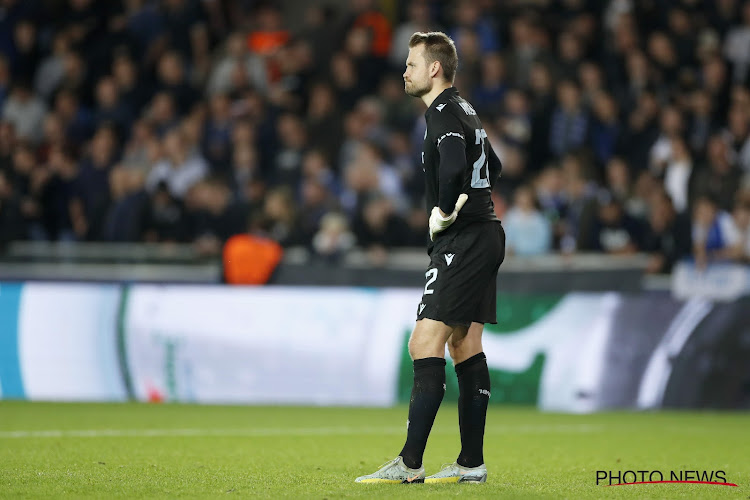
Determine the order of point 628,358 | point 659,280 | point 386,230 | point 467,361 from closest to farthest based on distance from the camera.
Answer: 1. point 467,361
2. point 628,358
3. point 659,280
4. point 386,230

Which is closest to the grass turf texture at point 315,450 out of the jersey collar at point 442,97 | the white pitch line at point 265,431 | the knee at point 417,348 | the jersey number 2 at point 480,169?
the white pitch line at point 265,431

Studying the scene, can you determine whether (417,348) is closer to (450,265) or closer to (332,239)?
(450,265)

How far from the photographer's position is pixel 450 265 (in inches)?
236

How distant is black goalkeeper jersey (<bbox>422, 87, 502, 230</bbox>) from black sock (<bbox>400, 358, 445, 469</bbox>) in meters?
0.74

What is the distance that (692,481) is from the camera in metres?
6.36

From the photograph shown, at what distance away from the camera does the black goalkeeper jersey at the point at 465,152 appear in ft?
19.6

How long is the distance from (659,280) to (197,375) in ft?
17.2

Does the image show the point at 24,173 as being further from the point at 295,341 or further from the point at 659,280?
the point at 659,280

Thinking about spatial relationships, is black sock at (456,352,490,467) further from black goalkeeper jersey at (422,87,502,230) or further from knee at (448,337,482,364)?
black goalkeeper jersey at (422,87,502,230)

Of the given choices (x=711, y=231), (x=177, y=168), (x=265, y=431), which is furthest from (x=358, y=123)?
(x=265, y=431)

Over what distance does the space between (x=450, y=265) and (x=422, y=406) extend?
2.39 ft

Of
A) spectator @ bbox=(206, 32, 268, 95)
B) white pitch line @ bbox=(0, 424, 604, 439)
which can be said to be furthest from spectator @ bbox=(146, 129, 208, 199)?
white pitch line @ bbox=(0, 424, 604, 439)

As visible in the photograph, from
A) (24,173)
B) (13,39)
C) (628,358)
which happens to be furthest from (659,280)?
(13,39)

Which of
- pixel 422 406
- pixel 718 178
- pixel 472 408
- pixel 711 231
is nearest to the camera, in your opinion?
pixel 422 406
